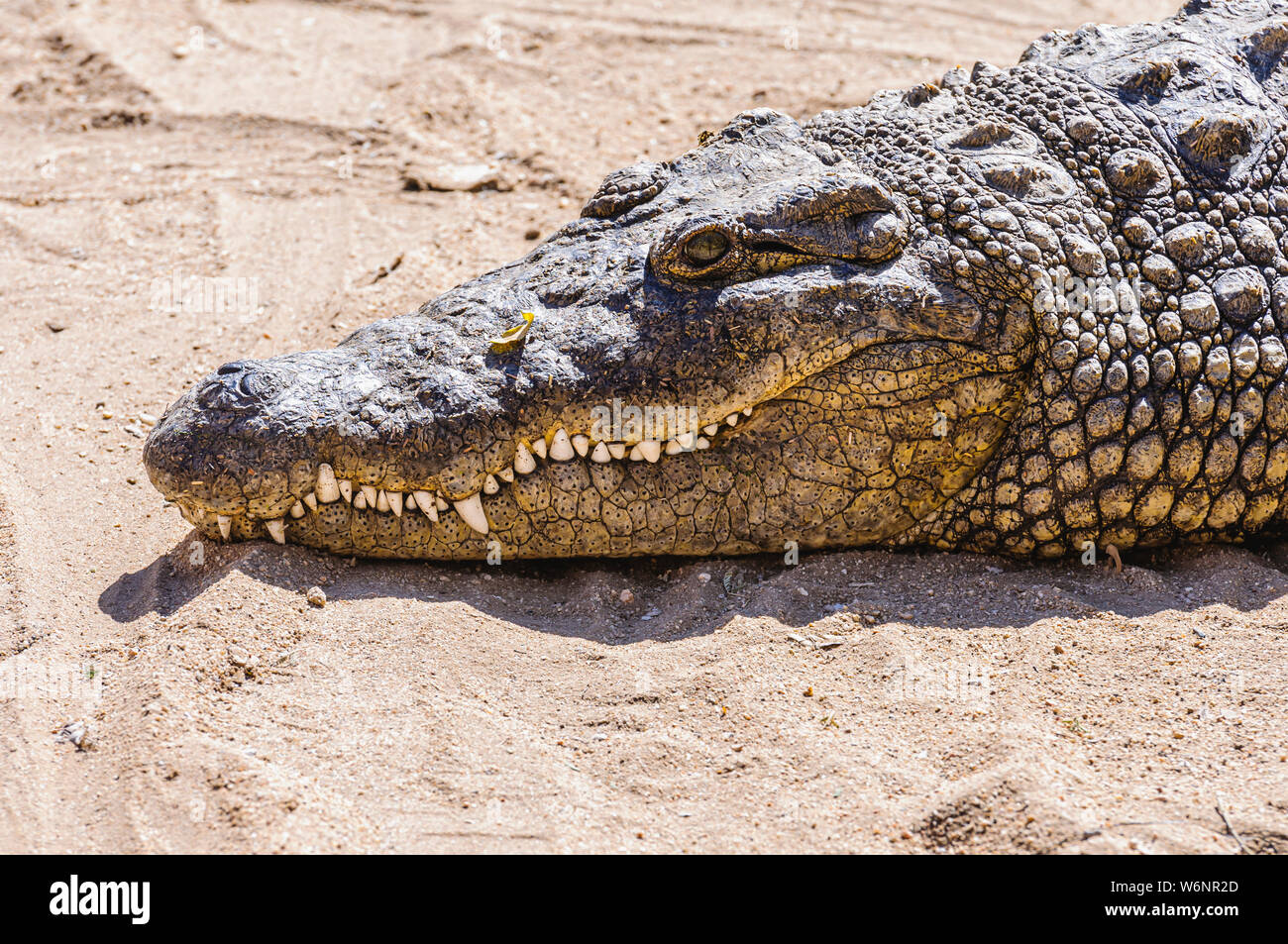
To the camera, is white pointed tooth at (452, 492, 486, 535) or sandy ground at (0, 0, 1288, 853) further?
white pointed tooth at (452, 492, 486, 535)

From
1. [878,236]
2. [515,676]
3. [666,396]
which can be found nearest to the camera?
[515,676]

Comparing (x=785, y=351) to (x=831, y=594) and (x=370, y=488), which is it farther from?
(x=370, y=488)

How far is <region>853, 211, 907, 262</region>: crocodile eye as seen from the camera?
3.98 metres

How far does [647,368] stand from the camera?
3857 millimetres

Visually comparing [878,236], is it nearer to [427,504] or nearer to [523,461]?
[523,461]

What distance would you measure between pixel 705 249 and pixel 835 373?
612mm

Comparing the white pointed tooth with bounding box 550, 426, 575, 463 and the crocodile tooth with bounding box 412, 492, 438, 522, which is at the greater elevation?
the white pointed tooth with bounding box 550, 426, 575, 463

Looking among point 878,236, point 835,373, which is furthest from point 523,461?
point 878,236

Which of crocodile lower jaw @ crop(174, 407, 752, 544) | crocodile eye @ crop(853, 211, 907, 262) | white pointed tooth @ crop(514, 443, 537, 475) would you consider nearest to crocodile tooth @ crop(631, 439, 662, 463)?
crocodile lower jaw @ crop(174, 407, 752, 544)

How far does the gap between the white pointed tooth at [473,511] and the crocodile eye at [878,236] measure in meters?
1.55

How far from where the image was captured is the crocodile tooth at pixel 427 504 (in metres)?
3.91

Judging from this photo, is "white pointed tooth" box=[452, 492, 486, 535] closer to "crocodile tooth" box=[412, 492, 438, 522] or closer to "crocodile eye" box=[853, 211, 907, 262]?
"crocodile tooth" box=[412, 492, 438, 522]

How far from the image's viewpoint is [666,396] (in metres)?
3.88

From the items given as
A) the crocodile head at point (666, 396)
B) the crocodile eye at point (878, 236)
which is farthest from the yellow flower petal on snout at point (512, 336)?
the crocodile eye at point (878, 236)
